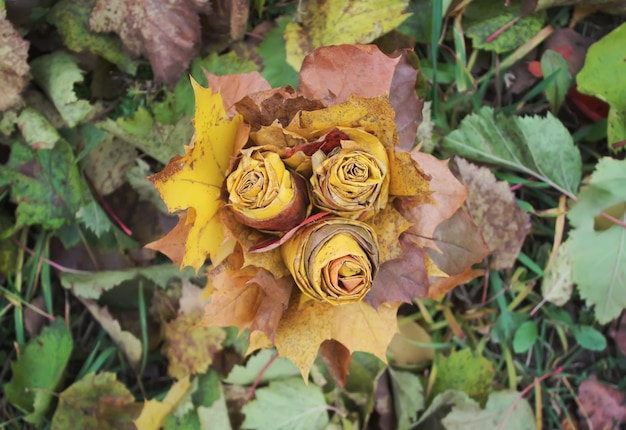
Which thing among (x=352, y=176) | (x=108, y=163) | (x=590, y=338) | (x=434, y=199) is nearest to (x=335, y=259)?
(x=352, y=176)

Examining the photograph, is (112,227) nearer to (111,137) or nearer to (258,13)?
(111,137)

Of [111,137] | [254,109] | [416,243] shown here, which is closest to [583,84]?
[416,243]

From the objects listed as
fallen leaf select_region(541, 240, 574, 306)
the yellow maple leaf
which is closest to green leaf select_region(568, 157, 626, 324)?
fallen leaf select_region(541, 240, 574, 306)

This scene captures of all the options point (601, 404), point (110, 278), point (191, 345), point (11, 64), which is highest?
point (11, 64)

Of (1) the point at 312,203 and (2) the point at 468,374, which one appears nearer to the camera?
(1) the point at 312,203

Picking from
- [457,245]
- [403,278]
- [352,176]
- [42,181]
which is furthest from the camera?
[42,181]

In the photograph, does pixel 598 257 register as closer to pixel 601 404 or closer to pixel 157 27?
pixel 601 404

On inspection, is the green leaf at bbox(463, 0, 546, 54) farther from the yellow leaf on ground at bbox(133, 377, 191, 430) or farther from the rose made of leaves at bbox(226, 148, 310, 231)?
the yellow leaf on ground at bbox(133, 377, 191, 430)
